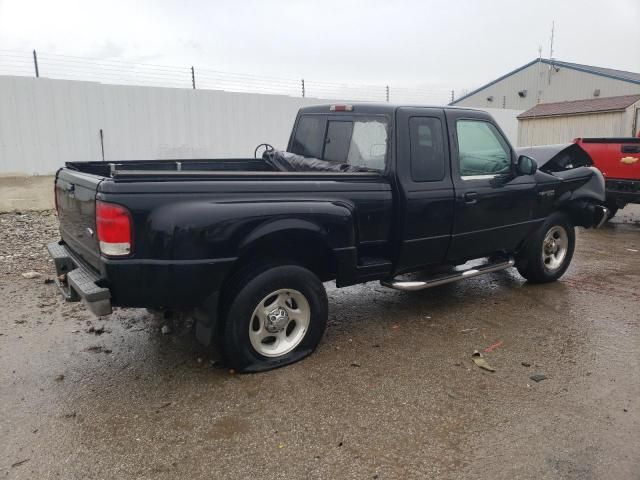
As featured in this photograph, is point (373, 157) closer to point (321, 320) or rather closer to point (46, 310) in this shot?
point (321, 320)

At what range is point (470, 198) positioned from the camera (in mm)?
4703

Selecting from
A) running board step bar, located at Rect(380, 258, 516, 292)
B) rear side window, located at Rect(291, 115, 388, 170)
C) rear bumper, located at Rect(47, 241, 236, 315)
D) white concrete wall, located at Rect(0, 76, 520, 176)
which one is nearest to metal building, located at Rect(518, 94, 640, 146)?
white concrete wall, located at Rect(0, 76, 520, 176)

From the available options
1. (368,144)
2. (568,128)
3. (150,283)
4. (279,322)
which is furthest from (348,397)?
(568,128)

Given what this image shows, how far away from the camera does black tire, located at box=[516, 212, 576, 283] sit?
221 inches

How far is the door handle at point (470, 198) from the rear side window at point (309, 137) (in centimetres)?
141

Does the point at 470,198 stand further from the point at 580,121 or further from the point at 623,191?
the point at 580,121

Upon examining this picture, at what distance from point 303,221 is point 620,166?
24.8ft

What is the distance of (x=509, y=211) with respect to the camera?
5.12m

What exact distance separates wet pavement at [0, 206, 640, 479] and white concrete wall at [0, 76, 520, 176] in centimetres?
686

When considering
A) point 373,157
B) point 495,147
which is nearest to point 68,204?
point 373,157

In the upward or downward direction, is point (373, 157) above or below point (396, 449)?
above

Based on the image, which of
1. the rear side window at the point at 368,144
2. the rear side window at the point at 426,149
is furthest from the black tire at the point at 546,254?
the rear side window at the point at 368,144

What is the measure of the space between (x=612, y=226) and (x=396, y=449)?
876 centimetres

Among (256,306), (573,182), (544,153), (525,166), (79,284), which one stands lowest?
(256,306)
